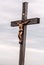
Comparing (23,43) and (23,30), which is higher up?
(23,30)

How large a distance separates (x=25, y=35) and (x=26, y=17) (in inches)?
28.2

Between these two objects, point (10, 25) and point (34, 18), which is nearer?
point (34, 18)

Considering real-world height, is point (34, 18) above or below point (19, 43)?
above

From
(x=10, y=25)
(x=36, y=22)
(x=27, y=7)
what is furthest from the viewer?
(x=10, y=25)

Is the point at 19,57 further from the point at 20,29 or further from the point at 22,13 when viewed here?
the point at 22,13

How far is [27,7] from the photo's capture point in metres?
10.5

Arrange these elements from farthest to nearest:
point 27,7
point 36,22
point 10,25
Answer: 1. point 10,25
2. point 27,7
3. point 36,22

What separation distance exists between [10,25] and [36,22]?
195 centimetres

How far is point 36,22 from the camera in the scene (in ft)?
32.2

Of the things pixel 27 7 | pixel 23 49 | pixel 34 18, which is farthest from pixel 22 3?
pixel 23 49

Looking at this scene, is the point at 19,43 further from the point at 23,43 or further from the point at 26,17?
the point at 26,17

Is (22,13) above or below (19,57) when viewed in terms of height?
above

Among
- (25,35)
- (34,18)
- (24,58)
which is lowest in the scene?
(24,58)

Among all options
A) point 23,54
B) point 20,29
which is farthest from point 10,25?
point 23,54
